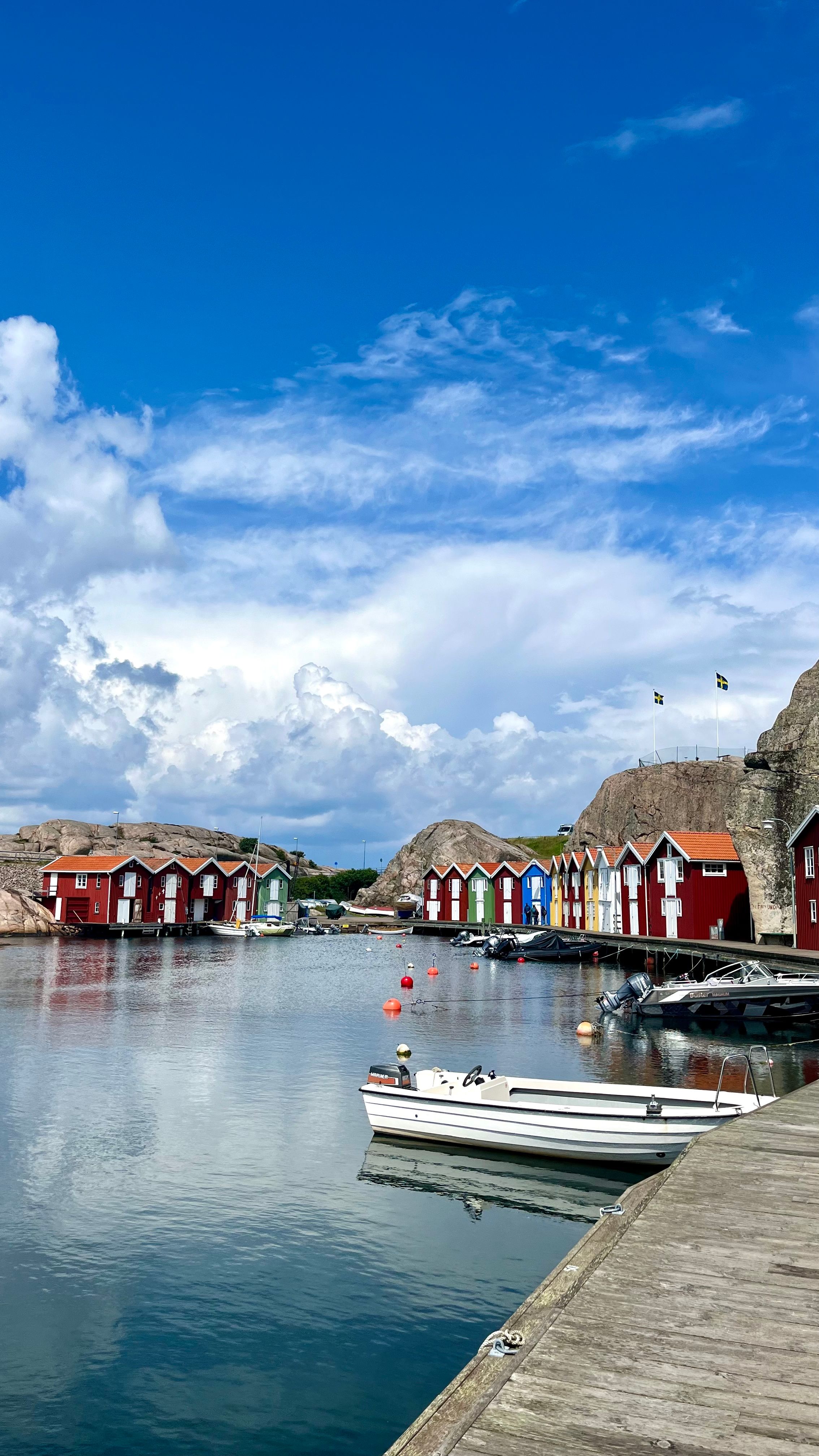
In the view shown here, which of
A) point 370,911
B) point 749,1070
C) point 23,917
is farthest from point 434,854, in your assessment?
point 749,1070

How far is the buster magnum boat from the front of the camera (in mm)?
42750

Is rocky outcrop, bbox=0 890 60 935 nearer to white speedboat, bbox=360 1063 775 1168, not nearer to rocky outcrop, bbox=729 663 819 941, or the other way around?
rocky outcrop, bbox=729 663 819 941

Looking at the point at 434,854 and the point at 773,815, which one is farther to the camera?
the point at 434,854

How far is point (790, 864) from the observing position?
6228cm

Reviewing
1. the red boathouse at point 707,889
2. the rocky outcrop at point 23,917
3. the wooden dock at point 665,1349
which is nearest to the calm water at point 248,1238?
the wooden dock at point 665,1349

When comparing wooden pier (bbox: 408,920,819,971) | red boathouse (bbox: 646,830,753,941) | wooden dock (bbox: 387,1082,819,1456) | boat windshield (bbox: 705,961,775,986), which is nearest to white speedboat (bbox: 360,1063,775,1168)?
wooden dock (bbox: 387,1082,819,1456)

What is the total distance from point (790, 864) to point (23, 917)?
280 ft

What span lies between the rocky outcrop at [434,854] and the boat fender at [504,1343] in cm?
14254

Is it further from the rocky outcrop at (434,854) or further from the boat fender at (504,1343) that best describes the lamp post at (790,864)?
the rocky outcrop at (434,854)

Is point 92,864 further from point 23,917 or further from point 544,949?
point 544,949

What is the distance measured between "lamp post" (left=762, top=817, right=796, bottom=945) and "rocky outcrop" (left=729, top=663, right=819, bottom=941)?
0.07 metres

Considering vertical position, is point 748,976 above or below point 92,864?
below

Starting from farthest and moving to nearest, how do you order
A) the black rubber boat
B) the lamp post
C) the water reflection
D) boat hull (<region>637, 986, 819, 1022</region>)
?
the black rubber boat → the lamp post → boat hull (<region>637, 986, 819, 1022</region>) → the water reflection

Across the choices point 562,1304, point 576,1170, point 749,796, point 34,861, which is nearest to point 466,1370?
point 562,1304
